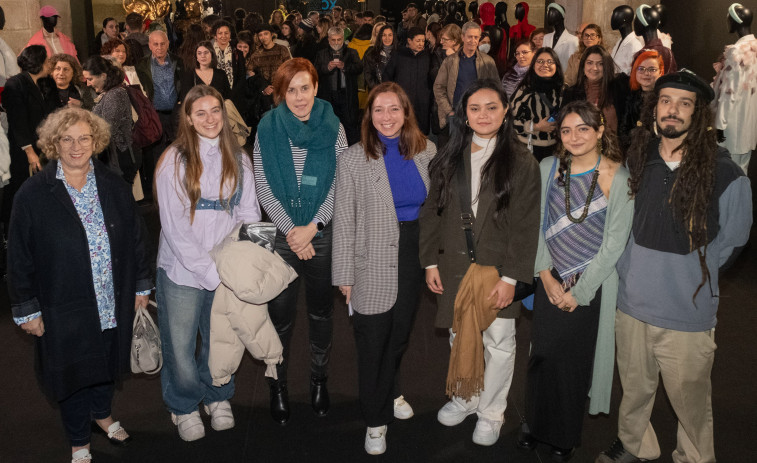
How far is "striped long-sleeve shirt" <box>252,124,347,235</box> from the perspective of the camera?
394cm

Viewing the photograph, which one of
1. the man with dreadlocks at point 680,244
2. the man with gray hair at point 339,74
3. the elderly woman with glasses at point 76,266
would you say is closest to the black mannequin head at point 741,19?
the man with gray hair at point 339,74

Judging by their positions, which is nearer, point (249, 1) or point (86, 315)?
point (86, 315)

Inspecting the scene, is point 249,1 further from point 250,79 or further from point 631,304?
point 631,304

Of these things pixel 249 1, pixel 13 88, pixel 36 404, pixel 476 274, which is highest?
pixel 249 1

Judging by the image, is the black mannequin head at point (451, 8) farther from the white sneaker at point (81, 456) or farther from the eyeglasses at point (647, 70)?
the white sneaker at point (81, 456)

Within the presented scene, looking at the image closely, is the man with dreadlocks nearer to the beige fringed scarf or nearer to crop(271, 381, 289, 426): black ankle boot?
the beige fringed scarf

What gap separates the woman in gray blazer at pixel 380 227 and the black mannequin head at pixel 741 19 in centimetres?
564

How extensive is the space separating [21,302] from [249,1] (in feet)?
84.2

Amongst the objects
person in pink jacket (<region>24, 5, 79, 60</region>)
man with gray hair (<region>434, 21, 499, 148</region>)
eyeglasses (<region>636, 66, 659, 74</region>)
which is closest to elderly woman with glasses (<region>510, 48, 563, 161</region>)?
eyeglasses (<region>636, 66, 659, 74</region>)

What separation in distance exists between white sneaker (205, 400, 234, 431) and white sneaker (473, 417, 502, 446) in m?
1.41

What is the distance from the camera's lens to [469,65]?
8.94 m

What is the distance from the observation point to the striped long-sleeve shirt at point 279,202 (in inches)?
155

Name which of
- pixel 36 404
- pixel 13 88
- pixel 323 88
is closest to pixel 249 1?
pixel 323 88

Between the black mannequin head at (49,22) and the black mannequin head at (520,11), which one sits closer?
the black mannequin head at (49,22)
